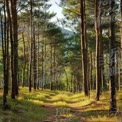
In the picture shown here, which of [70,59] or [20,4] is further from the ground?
[20,4]

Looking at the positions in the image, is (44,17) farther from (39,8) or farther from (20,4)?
(20,4)

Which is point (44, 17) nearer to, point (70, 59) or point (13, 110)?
point (70, 59)

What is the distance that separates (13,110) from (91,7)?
1786cm

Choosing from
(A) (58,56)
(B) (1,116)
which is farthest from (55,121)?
(A) (58,56)

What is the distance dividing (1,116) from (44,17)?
95.2ft

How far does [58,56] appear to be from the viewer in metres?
64.1

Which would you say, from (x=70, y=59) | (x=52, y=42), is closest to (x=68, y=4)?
(x=52, y=42)

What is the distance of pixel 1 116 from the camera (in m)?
13.0

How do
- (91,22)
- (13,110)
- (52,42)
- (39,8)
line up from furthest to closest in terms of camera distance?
(52,42), (39,8), (91,22), (13,110)

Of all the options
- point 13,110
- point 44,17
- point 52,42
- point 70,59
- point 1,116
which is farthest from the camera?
point 70,59

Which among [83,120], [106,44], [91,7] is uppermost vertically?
[91,7]

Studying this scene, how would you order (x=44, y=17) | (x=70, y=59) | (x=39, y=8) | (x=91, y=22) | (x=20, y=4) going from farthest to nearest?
(x=70, y=59)
(x=44, y=17)
(x=39, y=8)
(x=91, y=22)
(x=20, y=4)

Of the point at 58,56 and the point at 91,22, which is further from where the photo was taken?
the point at 58,56

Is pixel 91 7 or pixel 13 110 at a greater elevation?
pixel 91 7
